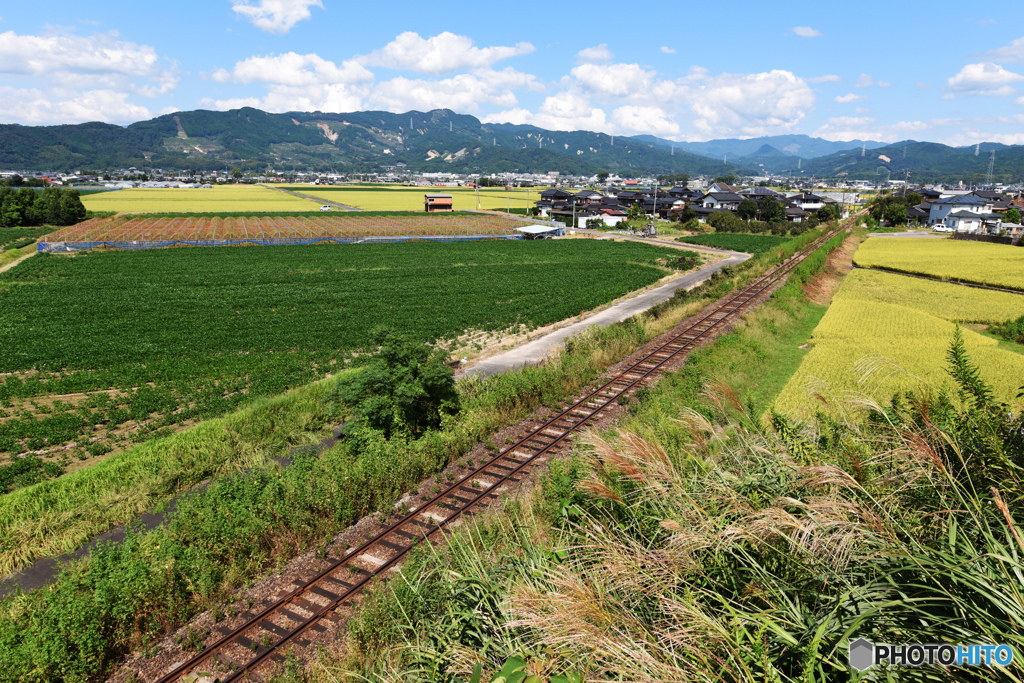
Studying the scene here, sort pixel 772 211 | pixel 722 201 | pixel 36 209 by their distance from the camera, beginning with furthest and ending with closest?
pixel 722 201
pixel 772 211
pixel 36 209

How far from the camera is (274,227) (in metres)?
77.2

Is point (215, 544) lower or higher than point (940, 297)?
lower

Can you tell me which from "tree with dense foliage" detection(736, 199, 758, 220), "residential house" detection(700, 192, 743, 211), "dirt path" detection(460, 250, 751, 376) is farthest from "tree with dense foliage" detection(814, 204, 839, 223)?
"dirt path" detection(460, 250, 751, 376)

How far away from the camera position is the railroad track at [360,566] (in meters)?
8.19

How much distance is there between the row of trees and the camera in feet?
259

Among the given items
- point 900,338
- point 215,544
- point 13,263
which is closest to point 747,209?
point 900,338

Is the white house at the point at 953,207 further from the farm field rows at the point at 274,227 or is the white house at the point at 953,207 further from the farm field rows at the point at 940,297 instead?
the farm field rows at the point at 274,227

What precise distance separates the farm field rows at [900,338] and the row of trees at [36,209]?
103 m

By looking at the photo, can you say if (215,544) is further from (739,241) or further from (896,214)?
(896,214)

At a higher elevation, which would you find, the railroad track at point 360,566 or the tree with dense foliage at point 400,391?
the tree with dense foliage at point 400,391

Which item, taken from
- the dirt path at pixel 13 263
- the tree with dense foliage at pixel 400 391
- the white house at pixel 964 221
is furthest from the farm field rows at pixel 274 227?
the white house at pixel 964 221

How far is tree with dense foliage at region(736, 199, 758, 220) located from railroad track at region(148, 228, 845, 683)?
312ft
